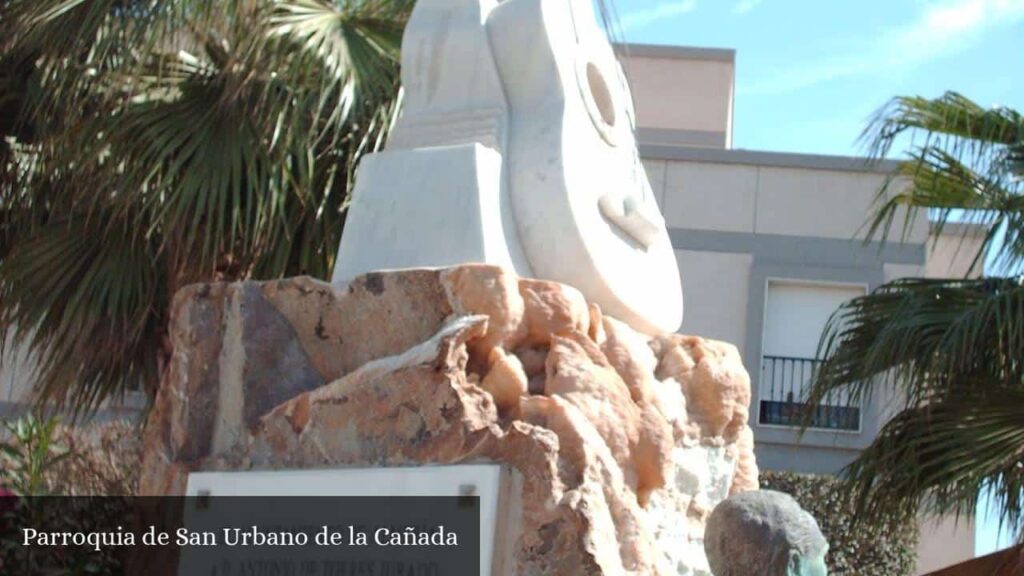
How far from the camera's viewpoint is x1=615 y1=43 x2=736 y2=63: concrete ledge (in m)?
17.5

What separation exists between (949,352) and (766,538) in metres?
5.05

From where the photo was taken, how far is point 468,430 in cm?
423

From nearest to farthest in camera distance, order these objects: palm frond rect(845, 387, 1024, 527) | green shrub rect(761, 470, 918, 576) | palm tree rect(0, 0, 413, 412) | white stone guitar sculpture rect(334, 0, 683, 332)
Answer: white stone guitar sculpture rect(334, 0, 683, 332) → palm frond rect(845, 387, 1024, 527) → palm tree rect(0, 0, 413, 412) → green shrub rect(761, 470, 918, 576)

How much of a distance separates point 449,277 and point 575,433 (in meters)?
0.50

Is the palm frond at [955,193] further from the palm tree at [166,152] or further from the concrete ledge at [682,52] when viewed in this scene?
the concrete ledge at [682,52]

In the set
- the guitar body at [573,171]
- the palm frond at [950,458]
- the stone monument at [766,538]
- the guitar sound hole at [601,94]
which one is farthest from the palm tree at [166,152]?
the stone monument at [766,538]

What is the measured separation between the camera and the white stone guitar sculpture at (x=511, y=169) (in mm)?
4660

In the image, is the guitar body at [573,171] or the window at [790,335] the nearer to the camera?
the guitar body at [573,171]

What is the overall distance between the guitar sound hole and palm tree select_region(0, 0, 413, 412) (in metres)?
2.90

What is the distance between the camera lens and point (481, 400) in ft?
14.0

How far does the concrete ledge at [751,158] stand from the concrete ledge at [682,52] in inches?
62.1
